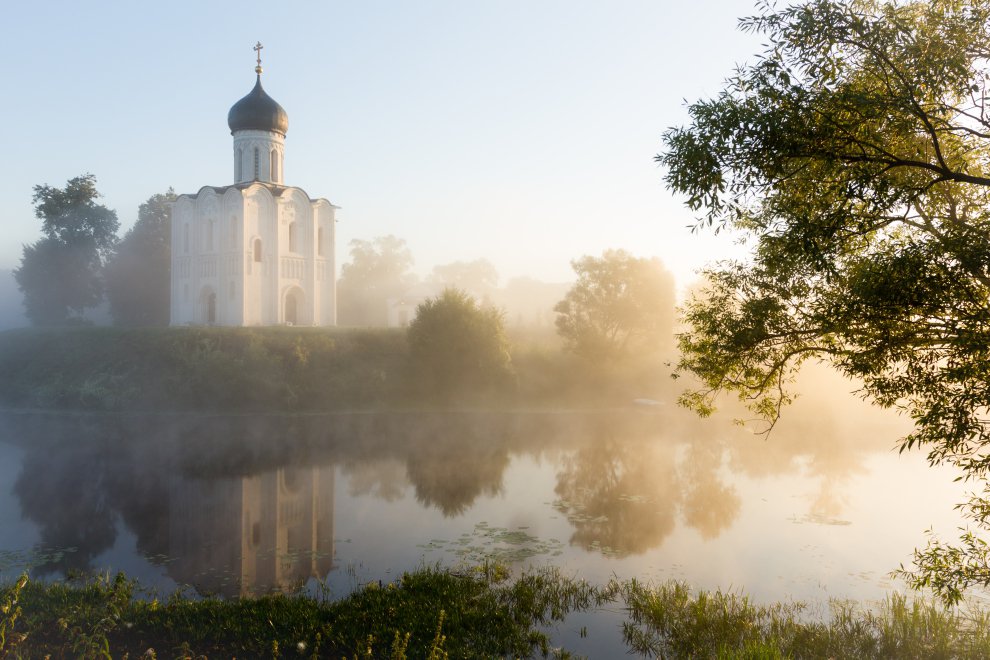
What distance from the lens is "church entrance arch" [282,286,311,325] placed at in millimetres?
45062

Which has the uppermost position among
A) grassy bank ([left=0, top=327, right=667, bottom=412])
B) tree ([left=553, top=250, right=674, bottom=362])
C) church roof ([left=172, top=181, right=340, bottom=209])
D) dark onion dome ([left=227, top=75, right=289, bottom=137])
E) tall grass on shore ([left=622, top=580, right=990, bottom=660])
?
dark onion dome ([left=227, top=75, right=289, bottom=137])

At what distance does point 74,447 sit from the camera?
958 inches

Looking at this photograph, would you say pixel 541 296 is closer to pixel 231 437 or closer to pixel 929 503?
pixel 231 437

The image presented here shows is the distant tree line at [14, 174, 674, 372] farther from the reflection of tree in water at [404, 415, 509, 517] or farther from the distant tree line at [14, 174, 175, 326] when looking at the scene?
the reflection of tree in water at [404, 415, 509, 517]

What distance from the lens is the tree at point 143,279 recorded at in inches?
2014

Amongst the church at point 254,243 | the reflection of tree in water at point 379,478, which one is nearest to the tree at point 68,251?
the church at point 254,243

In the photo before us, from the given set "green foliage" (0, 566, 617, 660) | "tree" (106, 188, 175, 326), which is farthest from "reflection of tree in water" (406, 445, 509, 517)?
"tree" (106, 188, 175, 326)

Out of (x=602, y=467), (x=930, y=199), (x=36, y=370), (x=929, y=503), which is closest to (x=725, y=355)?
(x=930, y=199)

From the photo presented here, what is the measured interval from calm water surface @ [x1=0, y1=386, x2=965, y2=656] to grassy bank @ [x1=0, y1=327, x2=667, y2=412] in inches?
123

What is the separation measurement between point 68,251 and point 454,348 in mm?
33048

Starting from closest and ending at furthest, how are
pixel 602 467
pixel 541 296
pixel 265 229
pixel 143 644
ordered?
pixel 143 644 → pixel 602 467 → pixel 265 229 → pixel 541 296

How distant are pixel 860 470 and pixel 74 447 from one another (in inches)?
1051

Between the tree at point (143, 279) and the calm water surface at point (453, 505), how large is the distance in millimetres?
22956

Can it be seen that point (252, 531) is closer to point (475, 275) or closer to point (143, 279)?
point (143, 279)
